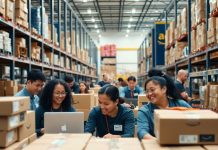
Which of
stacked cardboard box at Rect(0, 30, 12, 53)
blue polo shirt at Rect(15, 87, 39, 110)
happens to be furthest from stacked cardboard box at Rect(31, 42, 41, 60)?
blue polo shirt at Rect(15, 87, 39, 110)

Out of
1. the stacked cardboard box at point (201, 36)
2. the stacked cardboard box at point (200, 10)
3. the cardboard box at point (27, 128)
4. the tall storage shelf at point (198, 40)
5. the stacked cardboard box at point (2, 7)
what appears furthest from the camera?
the stacked cardboard box at point (200, 10)

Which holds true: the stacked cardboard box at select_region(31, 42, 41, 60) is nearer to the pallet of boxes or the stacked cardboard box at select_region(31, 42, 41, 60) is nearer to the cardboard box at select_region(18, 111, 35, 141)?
the cardboard box at select_region(18, 111, 35, 141)

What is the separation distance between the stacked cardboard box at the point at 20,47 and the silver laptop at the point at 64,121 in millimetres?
3124

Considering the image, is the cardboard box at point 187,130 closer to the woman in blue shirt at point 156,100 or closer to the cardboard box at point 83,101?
the woman in blue shirt at point 156,100

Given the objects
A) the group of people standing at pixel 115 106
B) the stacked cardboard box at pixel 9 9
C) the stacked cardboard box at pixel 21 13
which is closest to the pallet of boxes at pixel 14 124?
the group of people standing at pixel 115 106

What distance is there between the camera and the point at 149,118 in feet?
10.9

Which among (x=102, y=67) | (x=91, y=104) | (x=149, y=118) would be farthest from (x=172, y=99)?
(x=102, y=67)

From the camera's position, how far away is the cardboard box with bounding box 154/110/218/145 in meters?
2.04

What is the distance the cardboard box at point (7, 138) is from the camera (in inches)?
82.3

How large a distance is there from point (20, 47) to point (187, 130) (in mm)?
4760

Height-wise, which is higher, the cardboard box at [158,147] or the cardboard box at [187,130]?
the cardboard box at [187,130]

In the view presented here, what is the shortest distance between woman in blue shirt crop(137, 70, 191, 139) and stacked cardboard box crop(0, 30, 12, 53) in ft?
8.46

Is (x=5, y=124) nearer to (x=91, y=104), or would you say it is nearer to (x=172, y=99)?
(x=172, y=99)

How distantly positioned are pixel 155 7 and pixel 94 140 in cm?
2043
